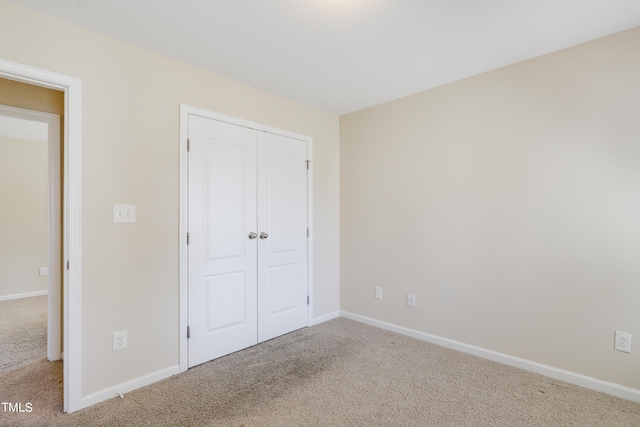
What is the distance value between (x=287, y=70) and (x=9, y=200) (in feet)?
16.3

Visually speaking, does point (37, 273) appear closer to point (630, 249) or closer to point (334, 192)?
point (334, 192)

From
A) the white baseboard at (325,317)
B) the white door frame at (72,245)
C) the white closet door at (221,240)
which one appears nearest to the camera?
the white door frame at (72,245)

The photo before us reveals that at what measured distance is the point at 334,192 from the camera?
3.72 metres

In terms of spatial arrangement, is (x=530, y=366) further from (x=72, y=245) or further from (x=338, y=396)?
(x=72, y=245)

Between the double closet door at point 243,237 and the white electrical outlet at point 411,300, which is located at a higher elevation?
the double closet door at point 243,237

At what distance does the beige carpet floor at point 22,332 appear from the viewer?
2582mm

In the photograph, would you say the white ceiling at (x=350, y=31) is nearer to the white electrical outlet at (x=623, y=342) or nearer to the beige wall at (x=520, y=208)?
the beige wall at (x=520, y=208)

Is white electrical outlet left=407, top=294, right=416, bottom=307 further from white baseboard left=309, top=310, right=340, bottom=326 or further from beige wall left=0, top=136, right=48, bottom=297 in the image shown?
beige wall left=0, top=136, right=48, bottom=297

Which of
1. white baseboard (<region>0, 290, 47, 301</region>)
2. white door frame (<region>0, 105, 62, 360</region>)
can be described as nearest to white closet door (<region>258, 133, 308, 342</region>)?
white door frame (<region>0, 105, 62, 360</region>)

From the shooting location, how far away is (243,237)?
2.84 m

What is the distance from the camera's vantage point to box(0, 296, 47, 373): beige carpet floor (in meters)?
2.58

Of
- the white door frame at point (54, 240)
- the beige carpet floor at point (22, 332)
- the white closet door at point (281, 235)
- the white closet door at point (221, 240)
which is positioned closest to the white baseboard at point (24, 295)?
the beige carpet floor at point (22, 332)

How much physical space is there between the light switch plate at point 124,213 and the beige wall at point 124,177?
3 cm

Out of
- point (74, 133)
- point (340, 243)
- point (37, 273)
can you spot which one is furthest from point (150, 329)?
point (37, 273)
